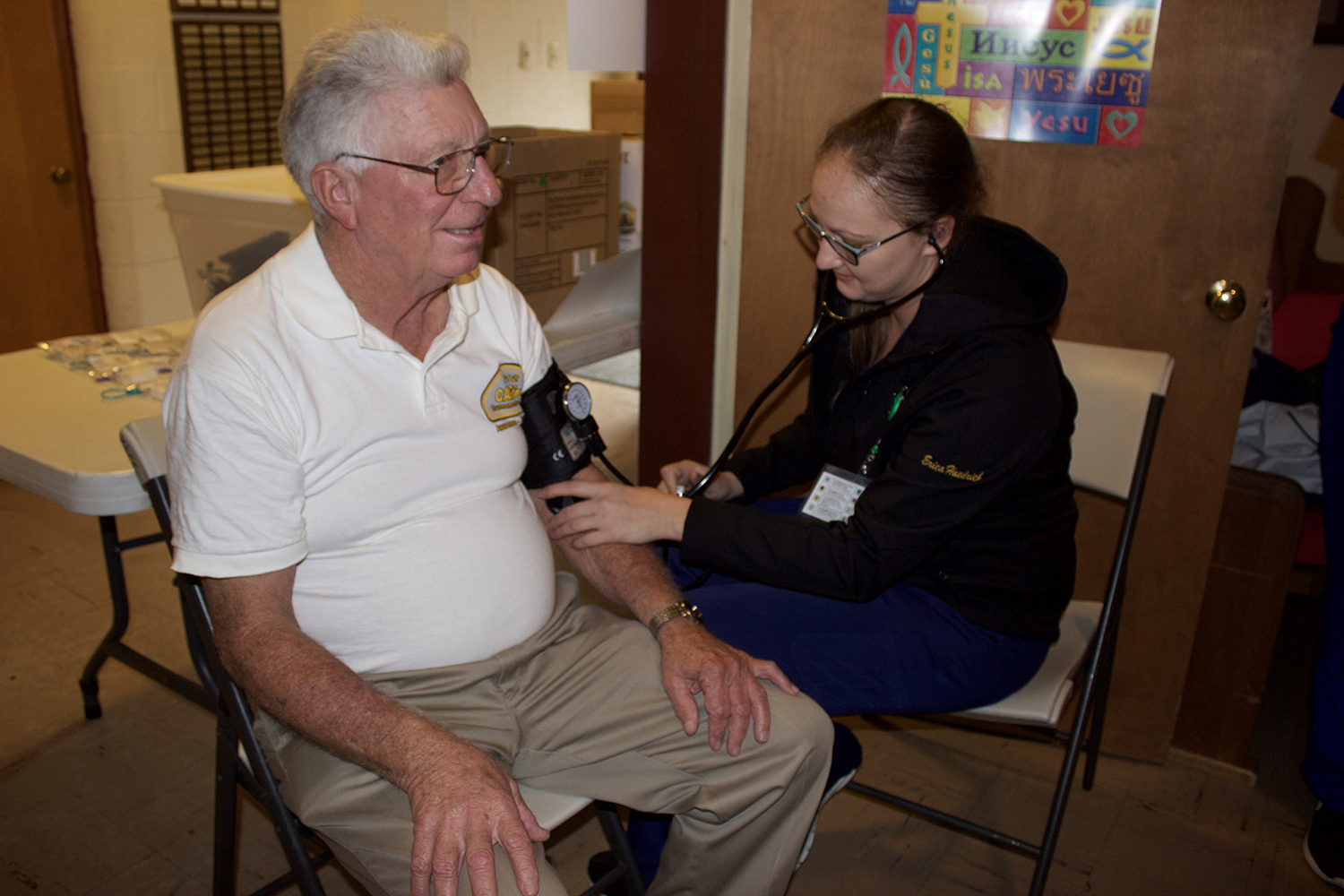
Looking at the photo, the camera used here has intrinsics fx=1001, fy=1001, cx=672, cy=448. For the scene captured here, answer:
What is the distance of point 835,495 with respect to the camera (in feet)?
5.12

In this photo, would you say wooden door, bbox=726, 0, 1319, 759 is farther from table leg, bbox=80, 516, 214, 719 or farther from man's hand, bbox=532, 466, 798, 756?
table leg, bbox=80, 516, 214, 719

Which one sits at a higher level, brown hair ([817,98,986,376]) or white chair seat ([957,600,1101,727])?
brown hair ([817,98,986,376])

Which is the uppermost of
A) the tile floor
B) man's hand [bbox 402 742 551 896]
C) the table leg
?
man's hand [bbox 402 742 551 896]

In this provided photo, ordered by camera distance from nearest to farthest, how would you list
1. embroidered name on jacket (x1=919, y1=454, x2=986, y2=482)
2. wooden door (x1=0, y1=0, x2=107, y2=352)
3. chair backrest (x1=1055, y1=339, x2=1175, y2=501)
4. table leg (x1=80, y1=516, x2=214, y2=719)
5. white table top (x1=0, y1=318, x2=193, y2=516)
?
embroidered name on jacket (x1=919, y1=454, x2=986, y2=482) < white table top (x1=0, y1=318, x2=193, y2=516) < chair backrest (x1=1055, y1=339, x2=1175, y2=501) < table leg (x1=80, y1=516, x2=214, y2=719) < wooden door (x1=0, y1=0, x2=107, y2=352)

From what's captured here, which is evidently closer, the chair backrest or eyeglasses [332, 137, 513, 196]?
eyeglasses [332, 137, 513, 196]

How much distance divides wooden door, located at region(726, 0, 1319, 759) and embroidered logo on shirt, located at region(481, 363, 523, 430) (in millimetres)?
991

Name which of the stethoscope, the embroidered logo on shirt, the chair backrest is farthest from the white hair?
the chair backrest

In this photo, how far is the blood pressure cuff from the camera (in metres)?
1.48

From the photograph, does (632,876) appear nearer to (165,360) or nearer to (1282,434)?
(165,360)

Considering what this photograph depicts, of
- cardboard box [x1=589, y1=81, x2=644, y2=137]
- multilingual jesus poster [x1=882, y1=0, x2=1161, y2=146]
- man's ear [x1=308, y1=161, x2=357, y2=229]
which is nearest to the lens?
man's ear [x1=308, y1=161, x2=357, y2=229]

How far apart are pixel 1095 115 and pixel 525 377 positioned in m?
1.16

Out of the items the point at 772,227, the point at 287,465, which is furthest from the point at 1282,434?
the point at 287,465

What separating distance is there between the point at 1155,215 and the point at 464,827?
62.3 inches

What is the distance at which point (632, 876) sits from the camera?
146cm
